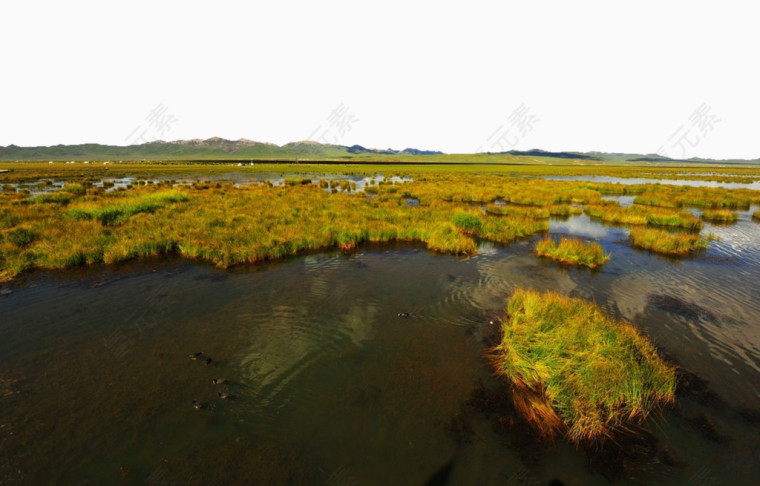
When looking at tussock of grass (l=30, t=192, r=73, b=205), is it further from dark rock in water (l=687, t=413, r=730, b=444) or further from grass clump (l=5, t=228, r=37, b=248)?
dark rock in water (l=687, t=413, r=730, b=444)

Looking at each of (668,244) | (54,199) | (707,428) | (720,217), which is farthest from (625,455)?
(54,199)

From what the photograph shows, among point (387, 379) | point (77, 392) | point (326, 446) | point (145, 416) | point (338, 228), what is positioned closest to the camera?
point (326, 446)

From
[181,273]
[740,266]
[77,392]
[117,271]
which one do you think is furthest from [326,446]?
[740,266]

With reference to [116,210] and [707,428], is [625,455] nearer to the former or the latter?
[707,428]

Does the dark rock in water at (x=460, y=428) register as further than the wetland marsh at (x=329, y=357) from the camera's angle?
Yes

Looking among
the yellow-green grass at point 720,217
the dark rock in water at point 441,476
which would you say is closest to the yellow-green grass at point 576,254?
the dark rock in water at point 441,476

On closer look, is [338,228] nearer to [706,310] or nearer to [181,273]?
[181,273]

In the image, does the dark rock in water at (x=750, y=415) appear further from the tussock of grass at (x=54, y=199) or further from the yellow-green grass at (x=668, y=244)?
the tussock of grass at (x=54, y=199)
